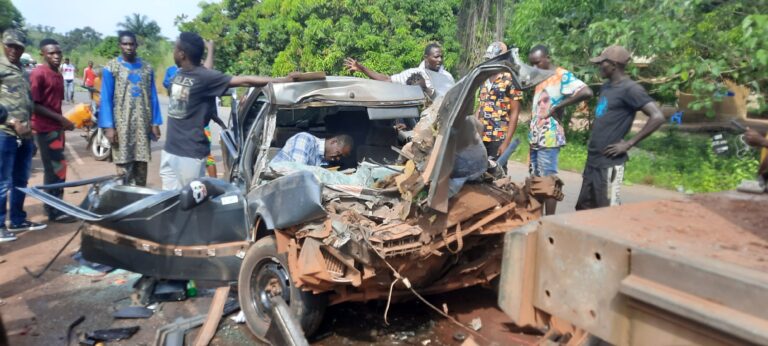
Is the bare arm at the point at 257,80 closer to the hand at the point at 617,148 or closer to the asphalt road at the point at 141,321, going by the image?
the asphalt road at the point at 141,321

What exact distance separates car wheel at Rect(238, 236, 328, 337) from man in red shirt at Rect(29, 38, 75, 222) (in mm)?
3753

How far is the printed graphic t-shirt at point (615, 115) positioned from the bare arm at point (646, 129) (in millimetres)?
48

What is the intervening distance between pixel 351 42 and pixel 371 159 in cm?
968

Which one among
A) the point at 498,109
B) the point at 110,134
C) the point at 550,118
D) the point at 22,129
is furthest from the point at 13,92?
the point at 550,118

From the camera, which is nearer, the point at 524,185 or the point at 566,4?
the point at 524,185

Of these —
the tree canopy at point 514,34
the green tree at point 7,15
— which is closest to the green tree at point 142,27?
the green tree at point 7,15

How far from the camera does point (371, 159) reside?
504 centimetres

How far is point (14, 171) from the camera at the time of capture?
19.7ft

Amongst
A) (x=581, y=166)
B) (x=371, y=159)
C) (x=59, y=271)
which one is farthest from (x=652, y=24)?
(x=59, y=271)

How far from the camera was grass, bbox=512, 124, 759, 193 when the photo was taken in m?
7.99

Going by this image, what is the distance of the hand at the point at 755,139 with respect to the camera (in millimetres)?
3134

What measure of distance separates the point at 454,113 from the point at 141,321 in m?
2.88

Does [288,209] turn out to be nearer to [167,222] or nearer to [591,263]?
[167,222]

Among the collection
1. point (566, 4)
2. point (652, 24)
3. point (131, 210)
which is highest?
point (566, 4)
